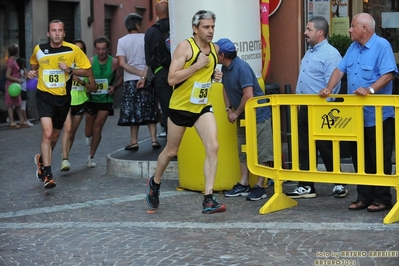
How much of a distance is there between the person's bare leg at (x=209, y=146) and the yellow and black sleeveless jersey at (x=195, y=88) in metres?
0.13

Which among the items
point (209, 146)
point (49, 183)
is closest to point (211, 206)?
point (209, 146)

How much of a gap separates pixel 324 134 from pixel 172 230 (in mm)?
1639

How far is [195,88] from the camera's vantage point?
8.20 meters

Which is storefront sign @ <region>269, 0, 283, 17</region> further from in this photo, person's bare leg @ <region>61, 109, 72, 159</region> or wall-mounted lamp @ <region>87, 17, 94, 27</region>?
wall-mounted lamp @ <region>87, 17, 94, 27</region>

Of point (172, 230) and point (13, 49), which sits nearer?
point (172, 230)

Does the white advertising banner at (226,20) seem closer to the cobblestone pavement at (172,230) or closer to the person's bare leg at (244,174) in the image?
the person's bare leg at (244,174)

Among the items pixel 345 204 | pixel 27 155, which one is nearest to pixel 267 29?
pixel 345 204

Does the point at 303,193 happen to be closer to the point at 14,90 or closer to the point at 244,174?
the point at 244,174

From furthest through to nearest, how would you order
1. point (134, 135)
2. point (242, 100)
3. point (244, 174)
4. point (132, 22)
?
point (132, 22)
point (134, 135)
point (244, 174)
point (242, 100)

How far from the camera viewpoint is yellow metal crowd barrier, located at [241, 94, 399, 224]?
7.81 m

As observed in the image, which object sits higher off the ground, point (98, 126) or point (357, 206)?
point (98, 126)

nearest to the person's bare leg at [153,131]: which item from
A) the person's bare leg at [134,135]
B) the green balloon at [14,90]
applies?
the person's bare leg at [134,135]

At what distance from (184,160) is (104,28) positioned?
1547 centimetres

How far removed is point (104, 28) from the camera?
2439 centimetres
